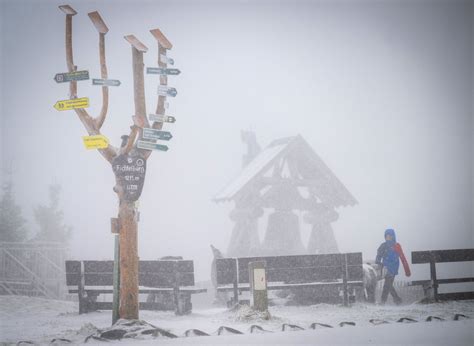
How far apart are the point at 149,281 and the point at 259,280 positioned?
3.50 meters

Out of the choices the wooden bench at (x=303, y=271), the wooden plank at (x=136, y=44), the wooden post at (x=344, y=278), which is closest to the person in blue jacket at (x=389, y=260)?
the wooden bench at (x=303, y=271)

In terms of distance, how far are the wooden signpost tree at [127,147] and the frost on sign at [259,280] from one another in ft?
7.14

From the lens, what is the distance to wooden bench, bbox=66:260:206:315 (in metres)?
10.7

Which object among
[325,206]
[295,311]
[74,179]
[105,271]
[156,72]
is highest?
[74,179]

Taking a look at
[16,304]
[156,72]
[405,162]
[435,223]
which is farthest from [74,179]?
[156,72]

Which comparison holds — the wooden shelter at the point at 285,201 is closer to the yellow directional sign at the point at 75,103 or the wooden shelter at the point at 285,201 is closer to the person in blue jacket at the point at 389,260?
the person in blue jacket at the point at 389,260

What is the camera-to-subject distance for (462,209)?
5831 centimetres

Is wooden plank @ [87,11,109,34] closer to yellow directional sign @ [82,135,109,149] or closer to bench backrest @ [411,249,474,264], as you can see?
yellow directional sign @ [82,135,109,149]

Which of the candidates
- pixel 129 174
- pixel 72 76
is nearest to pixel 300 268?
pixel 129 174

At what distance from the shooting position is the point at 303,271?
1135 centimetres

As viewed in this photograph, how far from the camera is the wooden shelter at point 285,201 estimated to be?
18375mm

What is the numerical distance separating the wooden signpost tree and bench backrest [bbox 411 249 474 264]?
6.79 meters

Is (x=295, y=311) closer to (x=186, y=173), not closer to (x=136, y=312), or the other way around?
(x=136, y=312)

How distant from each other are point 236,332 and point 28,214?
43851 mm
